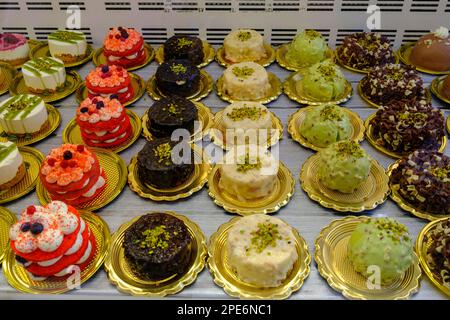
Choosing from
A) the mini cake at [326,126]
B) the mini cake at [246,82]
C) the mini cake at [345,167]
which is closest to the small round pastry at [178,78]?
the mini cake at [246,82]

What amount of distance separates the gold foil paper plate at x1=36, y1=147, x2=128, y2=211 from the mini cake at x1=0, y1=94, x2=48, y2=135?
0.46 m

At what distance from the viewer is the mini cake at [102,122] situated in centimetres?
301

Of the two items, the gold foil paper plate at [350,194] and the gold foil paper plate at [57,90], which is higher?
the gold foil paper plate at [57,90]

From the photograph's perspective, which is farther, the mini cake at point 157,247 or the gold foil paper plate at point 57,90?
the gold foil paper plate at point 57,90

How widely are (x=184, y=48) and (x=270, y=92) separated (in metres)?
0.77

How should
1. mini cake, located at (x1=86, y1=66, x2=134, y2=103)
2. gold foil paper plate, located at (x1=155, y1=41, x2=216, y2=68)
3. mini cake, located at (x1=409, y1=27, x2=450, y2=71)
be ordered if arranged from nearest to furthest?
mini cake, located at (x1=86, y1=66, x2=134, y2=103) → mini cake, located at (x1=409, y1=27, x2=450, y2=71) → gold foil paper plate, located at (x1=155, y1=41, x2=216, y2=68)

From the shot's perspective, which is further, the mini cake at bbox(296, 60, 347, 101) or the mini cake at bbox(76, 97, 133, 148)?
the mini cake at bbox(296, 60, 347, 101)

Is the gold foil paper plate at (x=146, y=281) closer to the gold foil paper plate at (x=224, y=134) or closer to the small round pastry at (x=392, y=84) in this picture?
the gold foil paper plate at (x=224, y=134)

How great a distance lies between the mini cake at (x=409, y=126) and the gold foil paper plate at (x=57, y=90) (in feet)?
7.50

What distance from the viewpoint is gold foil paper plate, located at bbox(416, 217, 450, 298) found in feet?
7.79

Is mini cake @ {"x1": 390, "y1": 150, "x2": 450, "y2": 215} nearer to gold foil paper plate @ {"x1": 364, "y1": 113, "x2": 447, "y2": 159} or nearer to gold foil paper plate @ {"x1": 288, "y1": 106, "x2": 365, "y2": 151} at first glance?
gold foil paper plate @ {"x1": 364, "y1": 113, "x2": 447, "y2": 159}

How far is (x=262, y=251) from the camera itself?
7.83ft

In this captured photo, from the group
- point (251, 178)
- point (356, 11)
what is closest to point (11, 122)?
point (251, 178)

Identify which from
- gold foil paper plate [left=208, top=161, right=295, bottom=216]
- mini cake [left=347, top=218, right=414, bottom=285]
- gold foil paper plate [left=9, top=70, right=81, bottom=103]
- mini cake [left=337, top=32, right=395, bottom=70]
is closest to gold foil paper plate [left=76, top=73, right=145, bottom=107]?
gold foil paper plate [left=9, top=70, right=81, bottom=103]
